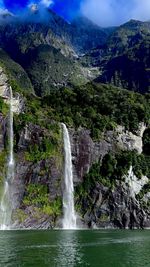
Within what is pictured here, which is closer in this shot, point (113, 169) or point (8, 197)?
point (8, 197)

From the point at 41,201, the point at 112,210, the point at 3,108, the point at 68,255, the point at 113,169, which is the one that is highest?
the point at 3,108

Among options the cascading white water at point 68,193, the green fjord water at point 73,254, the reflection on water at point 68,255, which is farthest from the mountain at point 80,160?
the reflection on water at point 68,255

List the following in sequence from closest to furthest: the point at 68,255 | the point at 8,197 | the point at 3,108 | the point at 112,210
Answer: the point at 68,255 < the point at 8,197 < the point at 112,210 < the point at 3,108

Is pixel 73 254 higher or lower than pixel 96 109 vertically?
lower

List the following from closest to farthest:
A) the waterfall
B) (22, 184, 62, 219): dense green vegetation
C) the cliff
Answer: the waterfall, (22, 184, 62, 219): dense green vegetation, the cliff

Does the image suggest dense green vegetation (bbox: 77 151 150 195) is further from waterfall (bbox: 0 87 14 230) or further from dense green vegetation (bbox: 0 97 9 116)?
dense green vegetation (bbox: 0 97 9 116)

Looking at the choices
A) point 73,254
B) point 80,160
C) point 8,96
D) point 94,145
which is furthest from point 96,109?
point 73,254

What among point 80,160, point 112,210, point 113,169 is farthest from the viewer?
point 113,169

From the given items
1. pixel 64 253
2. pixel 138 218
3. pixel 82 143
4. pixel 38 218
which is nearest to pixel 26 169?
pixel 38 218

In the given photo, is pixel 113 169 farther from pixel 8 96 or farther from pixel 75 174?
pixel 8 96

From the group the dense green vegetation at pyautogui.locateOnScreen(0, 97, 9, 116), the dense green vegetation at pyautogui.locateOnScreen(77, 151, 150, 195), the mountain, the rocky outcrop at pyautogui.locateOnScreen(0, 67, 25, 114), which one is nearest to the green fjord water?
the mountain
